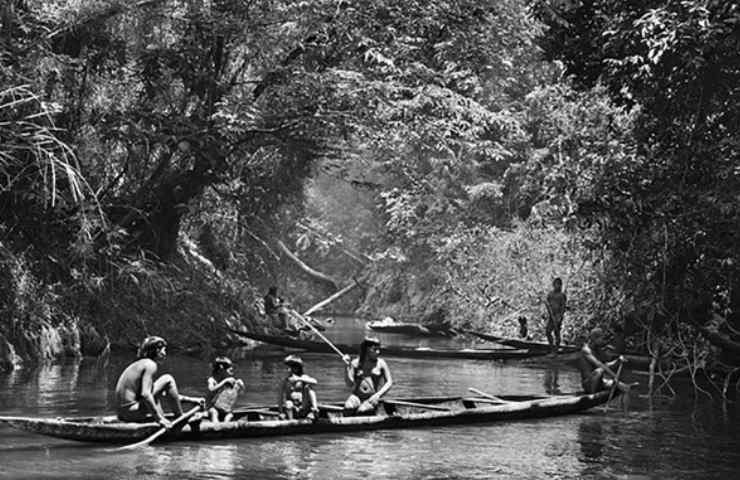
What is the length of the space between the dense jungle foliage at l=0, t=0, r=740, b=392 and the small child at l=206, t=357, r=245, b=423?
370 centimetres

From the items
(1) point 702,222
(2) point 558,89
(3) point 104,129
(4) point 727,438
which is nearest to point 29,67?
(3) point 104,129

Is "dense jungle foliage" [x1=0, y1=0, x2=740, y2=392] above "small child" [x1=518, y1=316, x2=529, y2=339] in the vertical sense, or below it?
above

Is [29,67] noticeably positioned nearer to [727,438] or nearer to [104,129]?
[104,129]

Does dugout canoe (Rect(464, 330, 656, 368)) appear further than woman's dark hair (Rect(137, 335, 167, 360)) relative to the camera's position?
Yes

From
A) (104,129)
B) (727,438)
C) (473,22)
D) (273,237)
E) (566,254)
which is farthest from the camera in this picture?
(273,237)

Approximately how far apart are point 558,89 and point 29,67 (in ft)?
53.4

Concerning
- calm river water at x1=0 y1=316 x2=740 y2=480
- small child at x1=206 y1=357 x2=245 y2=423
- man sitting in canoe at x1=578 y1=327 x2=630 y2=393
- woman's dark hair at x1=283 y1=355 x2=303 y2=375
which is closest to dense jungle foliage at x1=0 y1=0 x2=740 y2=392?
man sitting in canoe at x1=578 y1=327 x2=630 y2=393

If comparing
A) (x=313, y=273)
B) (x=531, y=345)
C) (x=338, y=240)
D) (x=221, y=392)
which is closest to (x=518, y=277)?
(x=338, y=240)

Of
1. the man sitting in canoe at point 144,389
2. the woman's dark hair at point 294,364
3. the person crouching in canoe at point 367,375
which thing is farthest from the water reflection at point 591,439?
Result: the man sitting in canoe at point 144,389

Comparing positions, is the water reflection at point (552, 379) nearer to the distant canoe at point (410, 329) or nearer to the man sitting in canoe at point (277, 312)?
the man sitting in canoe at point (277, 312)

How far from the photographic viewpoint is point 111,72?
891 inches

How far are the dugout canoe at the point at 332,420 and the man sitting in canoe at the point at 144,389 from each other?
16cm

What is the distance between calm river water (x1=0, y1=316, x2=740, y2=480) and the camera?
36.0ft

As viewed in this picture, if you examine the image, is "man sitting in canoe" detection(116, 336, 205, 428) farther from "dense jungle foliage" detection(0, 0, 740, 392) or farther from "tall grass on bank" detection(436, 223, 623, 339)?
"tall grass on bank" detection(436, 223, 623, 339)
